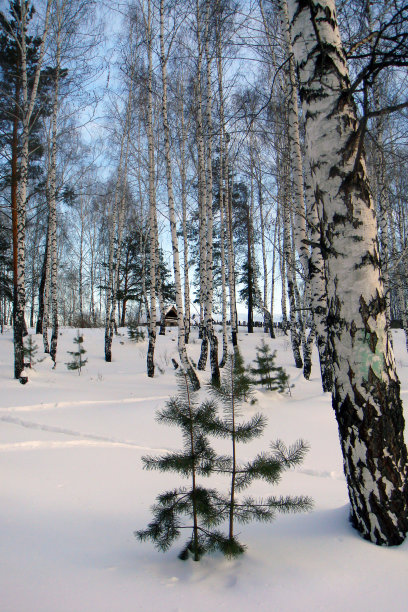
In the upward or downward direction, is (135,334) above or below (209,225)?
below

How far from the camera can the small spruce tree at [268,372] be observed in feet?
23.2

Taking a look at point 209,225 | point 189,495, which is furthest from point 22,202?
point 189,495

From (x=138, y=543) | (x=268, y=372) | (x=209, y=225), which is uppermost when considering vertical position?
(x=209, y=225)

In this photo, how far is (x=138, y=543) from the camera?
2236mm

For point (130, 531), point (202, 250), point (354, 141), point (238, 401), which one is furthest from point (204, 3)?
point (130, 531)

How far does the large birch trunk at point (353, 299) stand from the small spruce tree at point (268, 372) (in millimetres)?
4957

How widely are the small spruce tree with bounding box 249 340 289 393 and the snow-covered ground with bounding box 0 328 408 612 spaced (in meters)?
1.77

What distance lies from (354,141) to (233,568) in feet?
7.76

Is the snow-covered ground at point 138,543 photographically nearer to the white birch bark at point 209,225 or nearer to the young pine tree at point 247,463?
the young pine tree at point 247,463

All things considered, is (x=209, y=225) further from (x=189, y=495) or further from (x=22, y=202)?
(x=189, y=495)

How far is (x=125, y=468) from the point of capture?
371 centimetres

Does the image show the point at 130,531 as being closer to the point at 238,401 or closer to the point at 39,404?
the point at 238,401

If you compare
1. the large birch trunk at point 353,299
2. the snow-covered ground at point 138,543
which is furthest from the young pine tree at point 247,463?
the large birch trunk at point 353,299

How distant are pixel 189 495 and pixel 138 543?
600 mm
